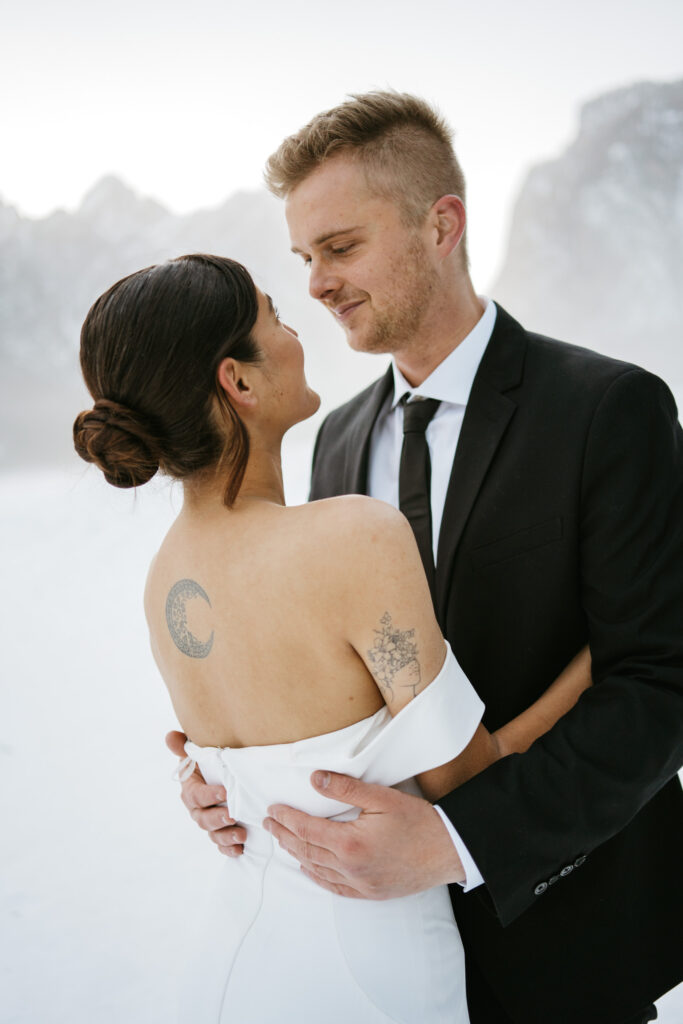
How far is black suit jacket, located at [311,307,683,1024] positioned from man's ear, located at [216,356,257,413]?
45cm

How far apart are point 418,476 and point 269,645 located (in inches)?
24.4

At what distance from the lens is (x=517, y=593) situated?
4.33ft

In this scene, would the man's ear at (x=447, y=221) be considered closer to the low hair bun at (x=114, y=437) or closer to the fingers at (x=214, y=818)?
the low hair bun at (x=114, y=437)

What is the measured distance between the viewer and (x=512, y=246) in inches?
243

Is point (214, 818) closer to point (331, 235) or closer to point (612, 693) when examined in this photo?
point (612, 693)

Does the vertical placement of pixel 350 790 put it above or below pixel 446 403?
below

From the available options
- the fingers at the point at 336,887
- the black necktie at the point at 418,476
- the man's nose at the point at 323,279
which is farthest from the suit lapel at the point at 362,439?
the fingers at the point at 336,887

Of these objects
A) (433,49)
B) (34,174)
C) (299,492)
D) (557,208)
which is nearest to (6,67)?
(34,174)

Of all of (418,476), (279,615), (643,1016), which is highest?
(418,476)

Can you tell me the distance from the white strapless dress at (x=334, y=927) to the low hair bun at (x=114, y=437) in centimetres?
46

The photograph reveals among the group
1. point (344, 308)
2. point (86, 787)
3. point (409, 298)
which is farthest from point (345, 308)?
point (86, 787)

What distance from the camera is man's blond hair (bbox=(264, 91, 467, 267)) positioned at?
1601mm

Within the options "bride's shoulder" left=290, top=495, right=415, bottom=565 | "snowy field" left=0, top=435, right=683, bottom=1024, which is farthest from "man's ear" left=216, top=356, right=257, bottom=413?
"snowy field" left=0, top=435, right=683, bottom=1024

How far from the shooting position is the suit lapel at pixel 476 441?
1.36m
